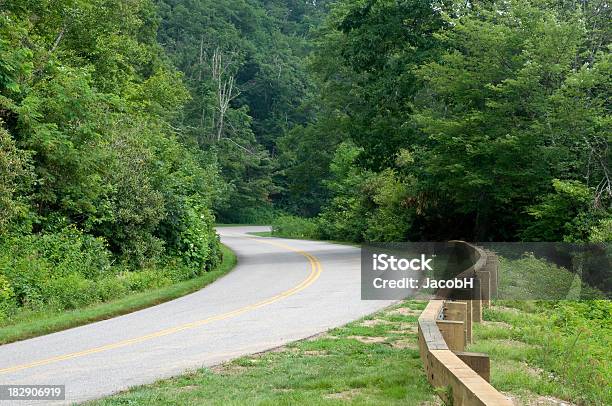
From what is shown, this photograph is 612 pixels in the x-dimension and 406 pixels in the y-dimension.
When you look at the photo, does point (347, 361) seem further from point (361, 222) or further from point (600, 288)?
point (361, 222)

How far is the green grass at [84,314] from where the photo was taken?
14.0 metres

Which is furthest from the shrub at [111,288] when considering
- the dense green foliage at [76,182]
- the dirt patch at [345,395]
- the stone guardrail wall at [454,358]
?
the dirt patch at [345,395]

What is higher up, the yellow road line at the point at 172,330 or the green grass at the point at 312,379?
the green grass at the point at 312,379

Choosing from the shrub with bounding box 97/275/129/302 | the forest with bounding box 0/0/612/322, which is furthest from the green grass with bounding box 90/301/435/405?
the shrub with bounding box 97/275/129/302

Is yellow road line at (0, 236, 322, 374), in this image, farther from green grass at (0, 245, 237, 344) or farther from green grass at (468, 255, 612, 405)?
green grass at (468, 255, 612, 405)

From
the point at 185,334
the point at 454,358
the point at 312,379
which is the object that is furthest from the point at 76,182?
the point at 454,358

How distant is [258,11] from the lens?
10638cm

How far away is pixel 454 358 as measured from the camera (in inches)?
248

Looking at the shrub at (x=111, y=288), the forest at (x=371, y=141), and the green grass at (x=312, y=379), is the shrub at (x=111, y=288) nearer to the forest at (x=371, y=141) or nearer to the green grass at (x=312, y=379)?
the forest at (x=371, y=141)

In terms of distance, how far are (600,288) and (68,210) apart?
50.6ft

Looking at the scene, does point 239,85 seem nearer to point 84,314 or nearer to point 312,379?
point 84,314

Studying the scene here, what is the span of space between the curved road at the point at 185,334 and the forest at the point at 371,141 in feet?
8.56
